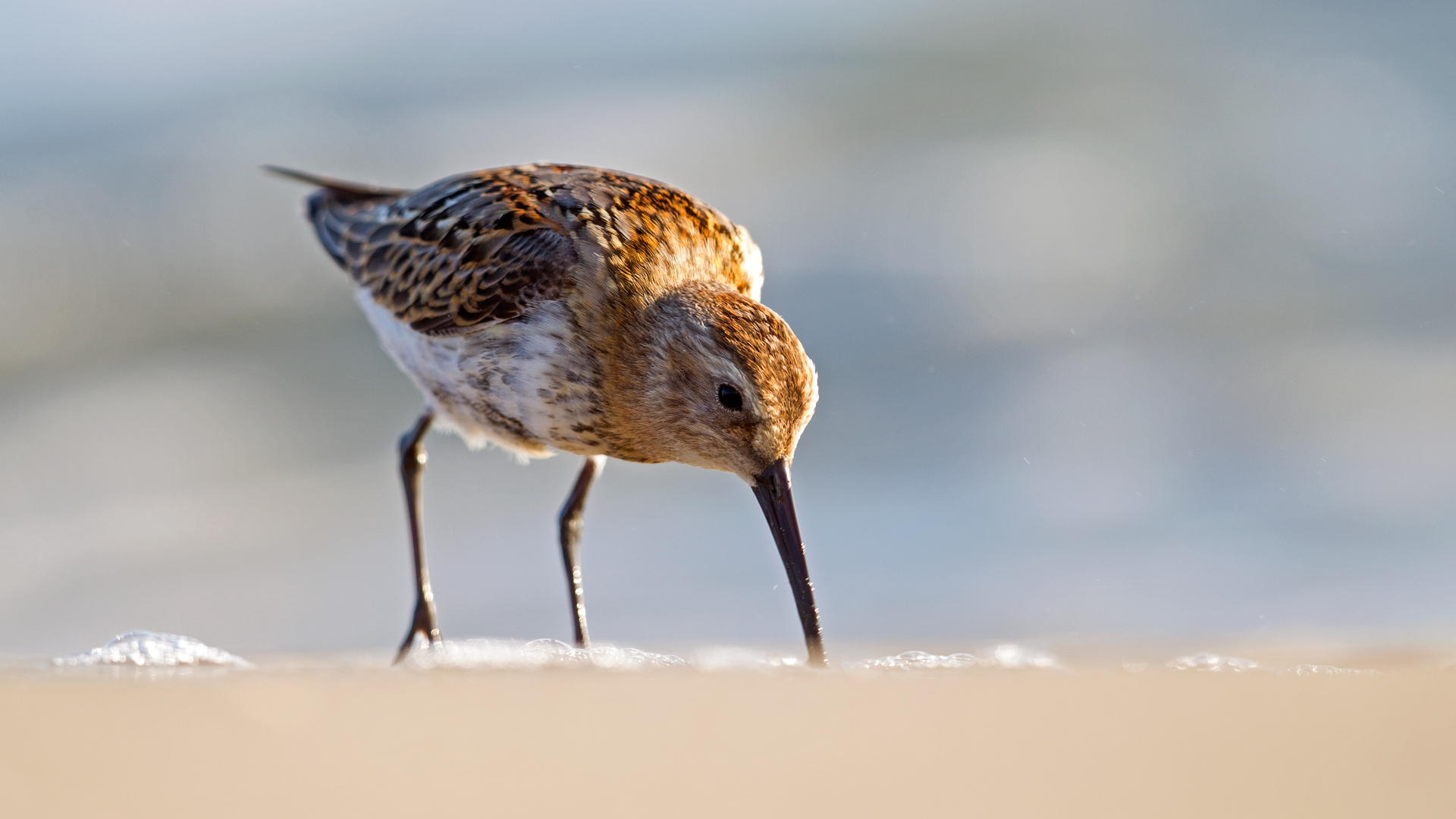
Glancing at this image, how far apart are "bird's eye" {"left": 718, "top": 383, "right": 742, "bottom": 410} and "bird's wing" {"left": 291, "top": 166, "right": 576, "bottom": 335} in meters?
0.78

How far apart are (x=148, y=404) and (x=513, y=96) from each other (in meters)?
5.41

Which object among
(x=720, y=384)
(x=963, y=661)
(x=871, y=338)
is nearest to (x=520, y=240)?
(x=720, y=384)

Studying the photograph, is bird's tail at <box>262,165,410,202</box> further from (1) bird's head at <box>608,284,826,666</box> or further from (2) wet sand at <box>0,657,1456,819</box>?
(2) wet sand at <box>0,657,1456,819</box>

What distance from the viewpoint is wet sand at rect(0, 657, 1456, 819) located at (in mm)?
2334

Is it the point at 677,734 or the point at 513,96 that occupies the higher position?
the point at 513,96

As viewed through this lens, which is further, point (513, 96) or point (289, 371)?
point (513, 96)

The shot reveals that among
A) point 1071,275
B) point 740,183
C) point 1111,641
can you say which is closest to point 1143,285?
point 1071,275

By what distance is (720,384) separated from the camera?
4121mm

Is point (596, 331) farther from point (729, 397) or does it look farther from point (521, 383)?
point (729, 397)

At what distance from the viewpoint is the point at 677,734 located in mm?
2588

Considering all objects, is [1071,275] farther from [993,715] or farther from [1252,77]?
[993,715]

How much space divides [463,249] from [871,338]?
546 centimetres

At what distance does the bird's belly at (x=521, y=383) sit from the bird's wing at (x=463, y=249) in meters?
0.08

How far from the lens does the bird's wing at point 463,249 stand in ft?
15.4
